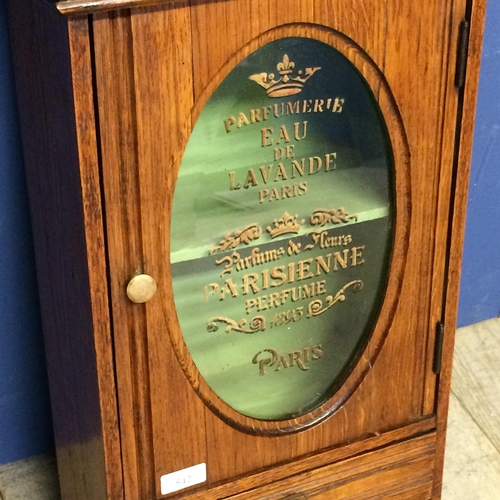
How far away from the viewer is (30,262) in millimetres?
1322

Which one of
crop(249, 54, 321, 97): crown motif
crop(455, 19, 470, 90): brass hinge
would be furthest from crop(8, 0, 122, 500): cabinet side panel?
crop(455, 19, 470, 90): brass hinge

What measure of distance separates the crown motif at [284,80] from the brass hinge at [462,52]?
18 cm

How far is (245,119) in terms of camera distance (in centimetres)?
88

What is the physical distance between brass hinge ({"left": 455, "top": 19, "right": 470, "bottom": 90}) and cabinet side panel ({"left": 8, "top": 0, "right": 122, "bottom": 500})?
0.44m

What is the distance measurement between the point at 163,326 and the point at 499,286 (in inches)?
44.7

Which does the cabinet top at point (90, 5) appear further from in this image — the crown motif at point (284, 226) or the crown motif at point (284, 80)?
the crown motif at point (284, 226)

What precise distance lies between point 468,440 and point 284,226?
0.81 metres

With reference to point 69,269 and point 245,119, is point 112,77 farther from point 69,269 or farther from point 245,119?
point 69,269

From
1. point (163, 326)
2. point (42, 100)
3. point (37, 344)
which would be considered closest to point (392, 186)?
point (163, 326)

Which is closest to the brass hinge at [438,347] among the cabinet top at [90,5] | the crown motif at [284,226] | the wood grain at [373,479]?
the wood grain at [373,479]

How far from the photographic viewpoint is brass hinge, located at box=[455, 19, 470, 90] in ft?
3.05

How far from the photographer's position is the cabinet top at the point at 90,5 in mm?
713

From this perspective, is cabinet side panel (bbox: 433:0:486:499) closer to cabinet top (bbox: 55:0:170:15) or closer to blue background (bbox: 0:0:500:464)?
cabinet top (bbox: 55:0:170:15)

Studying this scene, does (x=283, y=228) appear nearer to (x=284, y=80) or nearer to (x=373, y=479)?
(x=284, y=80)
